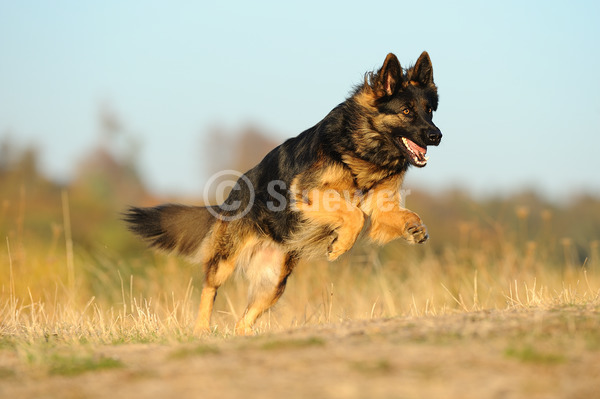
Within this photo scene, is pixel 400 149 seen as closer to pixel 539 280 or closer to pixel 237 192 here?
pixel 237 192

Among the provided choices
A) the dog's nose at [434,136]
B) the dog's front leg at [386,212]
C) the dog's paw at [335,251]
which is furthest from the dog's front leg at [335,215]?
the dog's nose at [434,136]

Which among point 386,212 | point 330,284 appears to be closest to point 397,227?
point 386,212

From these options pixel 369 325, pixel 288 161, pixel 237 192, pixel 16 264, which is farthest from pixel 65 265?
pixel 369 325

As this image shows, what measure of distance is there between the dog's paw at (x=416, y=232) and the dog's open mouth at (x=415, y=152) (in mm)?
652

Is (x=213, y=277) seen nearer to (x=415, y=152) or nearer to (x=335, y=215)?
(x=335, y=215)

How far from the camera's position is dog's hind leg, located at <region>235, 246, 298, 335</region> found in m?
7.28

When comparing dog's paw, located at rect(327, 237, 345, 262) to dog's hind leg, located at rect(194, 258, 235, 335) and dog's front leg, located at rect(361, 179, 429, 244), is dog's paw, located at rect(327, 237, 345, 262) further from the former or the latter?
dog's hind leg, located at rect(194, 258, 235, 335)

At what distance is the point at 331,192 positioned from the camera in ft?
21.5

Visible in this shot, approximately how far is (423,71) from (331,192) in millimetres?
1676

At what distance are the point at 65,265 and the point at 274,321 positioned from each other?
4.36 metres

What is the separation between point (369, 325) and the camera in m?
4.34

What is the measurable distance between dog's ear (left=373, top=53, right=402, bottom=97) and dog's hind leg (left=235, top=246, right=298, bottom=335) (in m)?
2.07

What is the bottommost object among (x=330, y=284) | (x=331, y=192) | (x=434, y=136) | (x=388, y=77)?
(x=330, y=284)

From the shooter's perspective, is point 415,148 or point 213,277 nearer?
point 415,148
